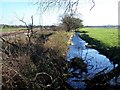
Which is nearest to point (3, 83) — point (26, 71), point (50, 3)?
point (26, 71)

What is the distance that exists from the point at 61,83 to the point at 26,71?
1.41m

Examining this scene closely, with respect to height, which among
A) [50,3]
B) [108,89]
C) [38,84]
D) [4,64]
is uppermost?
[50,3]

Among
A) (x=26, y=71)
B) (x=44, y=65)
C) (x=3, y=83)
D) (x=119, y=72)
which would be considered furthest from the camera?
(x=44, y=65)

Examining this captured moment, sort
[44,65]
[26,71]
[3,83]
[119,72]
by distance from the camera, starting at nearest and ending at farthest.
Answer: [3,83]
[26,71]
[119,72]
[44,65]

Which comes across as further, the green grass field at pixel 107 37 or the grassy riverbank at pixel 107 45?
the green grass field at pixel 107 37

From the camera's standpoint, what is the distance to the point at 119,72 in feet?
32.7

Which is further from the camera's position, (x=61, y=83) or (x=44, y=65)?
(x=44, y=65)

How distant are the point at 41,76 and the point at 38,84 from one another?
29.3 inches

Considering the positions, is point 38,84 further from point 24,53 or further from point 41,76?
point 24,53

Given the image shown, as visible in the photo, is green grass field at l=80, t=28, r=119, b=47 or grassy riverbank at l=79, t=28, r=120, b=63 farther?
green grass field at l=80, t=28, r=119, b=47

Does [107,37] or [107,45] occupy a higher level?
[107,37]

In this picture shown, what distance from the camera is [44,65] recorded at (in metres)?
10.7

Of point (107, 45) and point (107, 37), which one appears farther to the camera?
point (107, 37)

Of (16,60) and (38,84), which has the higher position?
(16,60)
